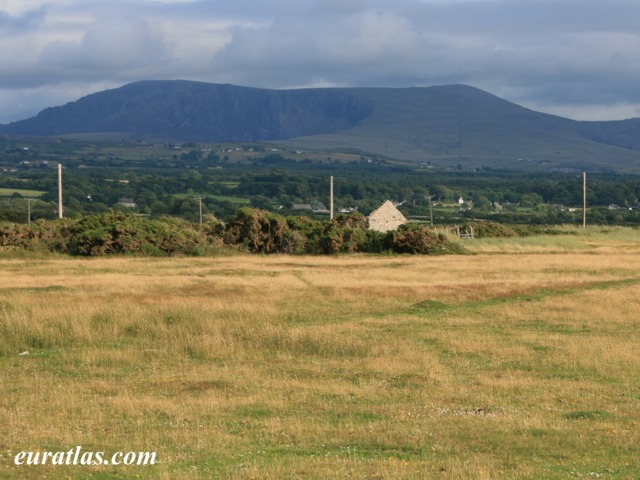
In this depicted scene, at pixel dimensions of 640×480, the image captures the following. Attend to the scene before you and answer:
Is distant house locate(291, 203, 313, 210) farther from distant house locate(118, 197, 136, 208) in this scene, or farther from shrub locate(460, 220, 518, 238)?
shrub locate(460, 220, 518, 238)

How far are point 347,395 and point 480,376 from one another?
10.0 feet

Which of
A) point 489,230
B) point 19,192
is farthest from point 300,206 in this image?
point 489,230

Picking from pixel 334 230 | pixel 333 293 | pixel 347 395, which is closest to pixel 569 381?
pixel 347 395

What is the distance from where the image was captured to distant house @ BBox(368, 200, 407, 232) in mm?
76019

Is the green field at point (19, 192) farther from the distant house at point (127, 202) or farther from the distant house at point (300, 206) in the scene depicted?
the distant house at point (300, 206)

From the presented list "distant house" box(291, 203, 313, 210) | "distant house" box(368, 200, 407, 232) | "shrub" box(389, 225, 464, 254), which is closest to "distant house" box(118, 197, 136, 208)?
"distant house" box(291, 203, 313, 210)

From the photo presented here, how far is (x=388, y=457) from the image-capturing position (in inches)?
470

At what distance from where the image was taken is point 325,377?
1803cm

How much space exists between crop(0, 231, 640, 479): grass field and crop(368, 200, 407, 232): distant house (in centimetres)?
3949

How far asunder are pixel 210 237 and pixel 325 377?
3953 cm

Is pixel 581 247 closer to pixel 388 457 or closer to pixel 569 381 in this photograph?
pixel 569 381

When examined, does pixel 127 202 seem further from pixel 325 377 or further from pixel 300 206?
pixel 325 377

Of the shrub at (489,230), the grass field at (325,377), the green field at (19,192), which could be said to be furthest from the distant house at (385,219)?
the green field at (19,192)

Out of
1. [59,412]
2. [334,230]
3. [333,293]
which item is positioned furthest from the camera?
[334,230]
